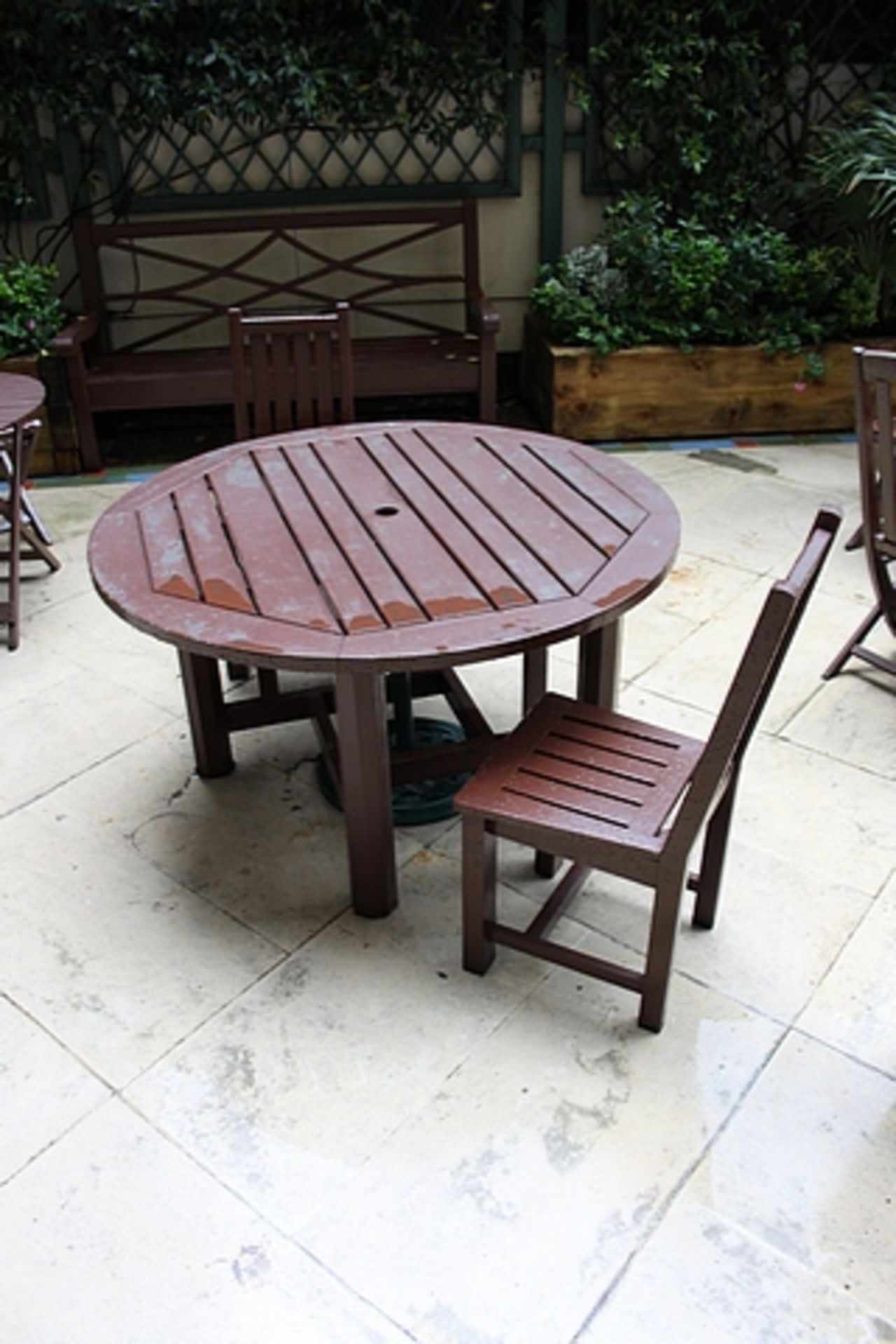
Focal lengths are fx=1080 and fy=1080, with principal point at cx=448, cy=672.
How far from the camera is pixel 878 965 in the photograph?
2.09m

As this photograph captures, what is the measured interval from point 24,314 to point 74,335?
27 cm

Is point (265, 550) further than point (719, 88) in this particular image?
No

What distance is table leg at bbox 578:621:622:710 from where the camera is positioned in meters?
2.30

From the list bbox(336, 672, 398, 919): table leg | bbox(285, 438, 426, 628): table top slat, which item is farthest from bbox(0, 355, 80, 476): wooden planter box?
bbox(336, 672, 398, 919): table leg

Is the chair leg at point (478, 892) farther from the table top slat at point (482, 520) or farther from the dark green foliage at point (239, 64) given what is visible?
the dark green foliage at point (239, 64)

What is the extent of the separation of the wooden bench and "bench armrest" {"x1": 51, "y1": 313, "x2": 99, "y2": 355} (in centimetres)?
1

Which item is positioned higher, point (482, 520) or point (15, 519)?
point (482, 520)

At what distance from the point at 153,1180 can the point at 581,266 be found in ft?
13.5

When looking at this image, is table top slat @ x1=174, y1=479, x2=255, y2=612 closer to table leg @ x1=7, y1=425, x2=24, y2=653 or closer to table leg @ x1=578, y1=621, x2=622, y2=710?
table leg @ x1=578, y1=621, x2=622, y2=710

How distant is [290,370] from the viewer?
9.75 ft

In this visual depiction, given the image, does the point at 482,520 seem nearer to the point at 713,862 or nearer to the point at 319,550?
the point at 319,550

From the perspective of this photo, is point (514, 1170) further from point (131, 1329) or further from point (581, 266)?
point (581, 266)

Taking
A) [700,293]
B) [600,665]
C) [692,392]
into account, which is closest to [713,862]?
[600,665]

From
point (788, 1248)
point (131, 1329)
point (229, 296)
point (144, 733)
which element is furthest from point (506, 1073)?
point (229, 296)
